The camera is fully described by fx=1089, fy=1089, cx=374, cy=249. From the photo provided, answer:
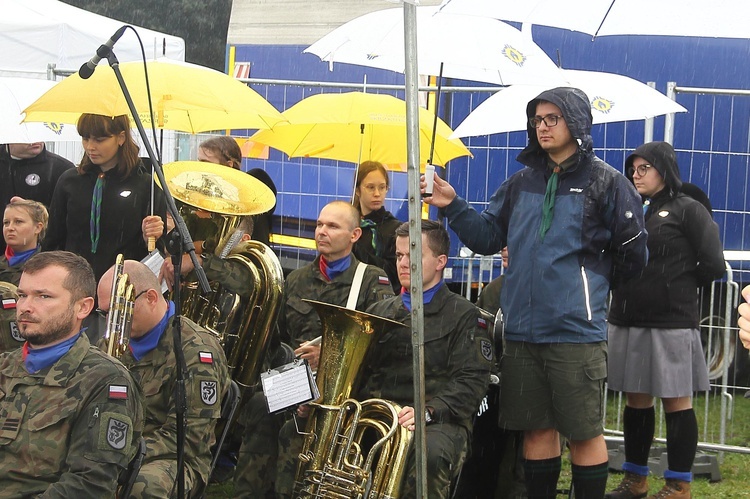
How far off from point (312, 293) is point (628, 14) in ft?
8.20

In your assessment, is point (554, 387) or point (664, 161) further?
point (664, 161)

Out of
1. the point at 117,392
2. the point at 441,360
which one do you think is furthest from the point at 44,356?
the point at 441,360

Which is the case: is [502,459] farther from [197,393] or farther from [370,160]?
[370,160]

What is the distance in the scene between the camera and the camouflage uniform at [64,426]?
369 cm

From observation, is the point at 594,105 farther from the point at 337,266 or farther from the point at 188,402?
the point at 188,402

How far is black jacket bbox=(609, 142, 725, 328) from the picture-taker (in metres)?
5.98

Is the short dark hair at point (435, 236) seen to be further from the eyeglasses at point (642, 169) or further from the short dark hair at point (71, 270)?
the short dark hair at point (71, 270)

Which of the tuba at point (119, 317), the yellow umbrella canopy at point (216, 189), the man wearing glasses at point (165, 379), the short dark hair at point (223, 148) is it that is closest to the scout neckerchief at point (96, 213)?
the yellow umbrella canopy at point (216, 189)

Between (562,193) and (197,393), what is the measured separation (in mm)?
1823

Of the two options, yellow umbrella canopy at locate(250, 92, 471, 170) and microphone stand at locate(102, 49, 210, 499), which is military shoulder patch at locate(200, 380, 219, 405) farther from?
yellow umbrella canopy at locate(250, 92, 471, 170)

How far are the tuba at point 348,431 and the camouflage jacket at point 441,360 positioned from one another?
12cm

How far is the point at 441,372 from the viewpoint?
16.9ft

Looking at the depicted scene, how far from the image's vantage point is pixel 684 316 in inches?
237

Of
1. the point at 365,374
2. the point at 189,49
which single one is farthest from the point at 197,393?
the point at 189,49
